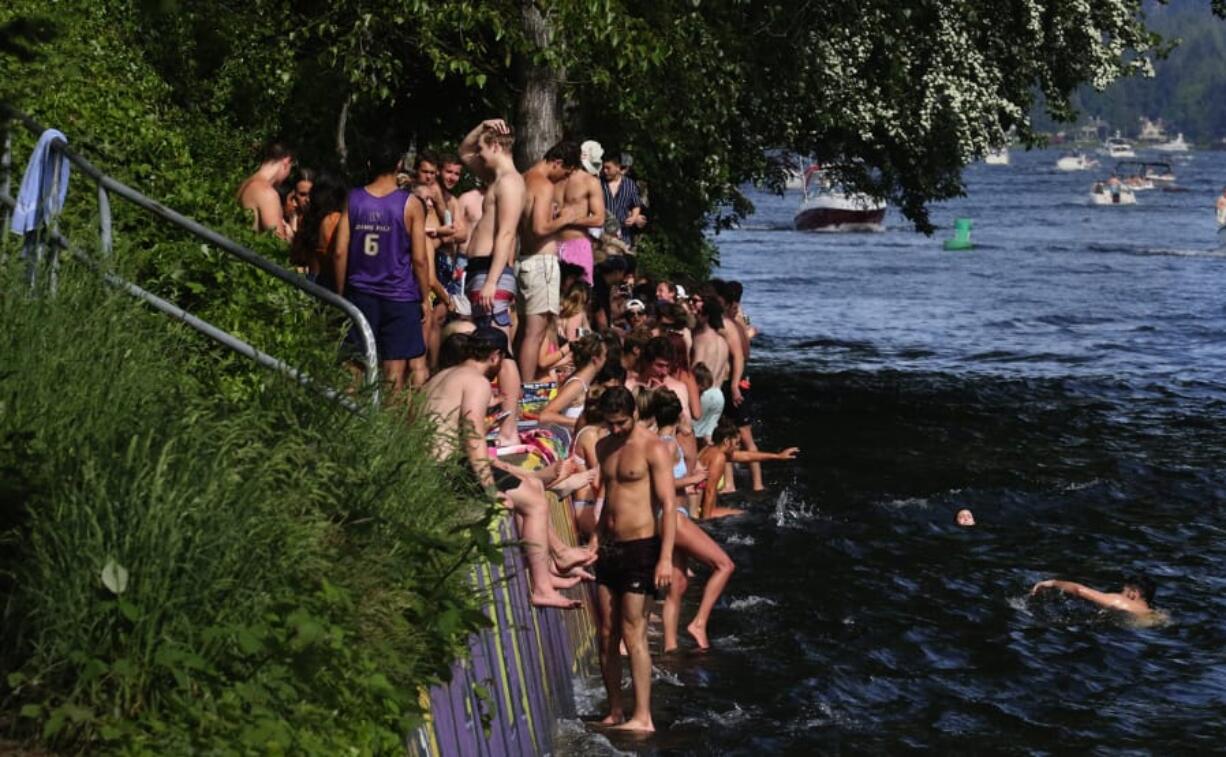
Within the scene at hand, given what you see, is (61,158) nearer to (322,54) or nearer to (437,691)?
(437,691)

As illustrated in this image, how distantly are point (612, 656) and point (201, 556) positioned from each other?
573cm

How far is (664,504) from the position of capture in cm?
1238

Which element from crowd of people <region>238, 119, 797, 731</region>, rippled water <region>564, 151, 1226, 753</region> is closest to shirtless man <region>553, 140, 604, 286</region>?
crowd of people <region>238, 119, 797, 731</region>

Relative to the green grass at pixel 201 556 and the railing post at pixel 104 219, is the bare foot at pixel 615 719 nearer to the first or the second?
the green grass at pixel 201 556

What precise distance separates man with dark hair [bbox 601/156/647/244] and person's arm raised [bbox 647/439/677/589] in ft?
24.6

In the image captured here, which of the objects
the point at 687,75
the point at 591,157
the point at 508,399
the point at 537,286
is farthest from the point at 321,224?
the point at 687,75

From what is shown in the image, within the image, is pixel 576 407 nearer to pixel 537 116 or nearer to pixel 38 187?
pixel 38 187

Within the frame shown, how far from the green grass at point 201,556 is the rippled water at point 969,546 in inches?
150

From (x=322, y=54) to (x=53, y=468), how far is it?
15146 millimetres

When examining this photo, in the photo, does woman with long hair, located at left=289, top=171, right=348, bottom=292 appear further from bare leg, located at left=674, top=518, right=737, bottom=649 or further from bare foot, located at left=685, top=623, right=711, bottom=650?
bare foot, located at left=685, top=623, right=711, bottom=650

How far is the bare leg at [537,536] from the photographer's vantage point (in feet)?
35.8

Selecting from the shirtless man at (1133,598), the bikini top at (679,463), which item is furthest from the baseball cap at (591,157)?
the shirtless man at (1133,598)

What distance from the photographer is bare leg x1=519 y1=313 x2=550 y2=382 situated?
607 inches

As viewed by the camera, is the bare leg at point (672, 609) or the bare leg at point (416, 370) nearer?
the bare leg at point (416, 370)
